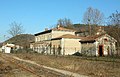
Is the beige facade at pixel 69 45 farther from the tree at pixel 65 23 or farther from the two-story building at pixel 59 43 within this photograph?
the tree at pixel 65 23

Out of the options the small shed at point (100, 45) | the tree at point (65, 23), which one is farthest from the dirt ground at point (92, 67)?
the tree at point (65, 23)

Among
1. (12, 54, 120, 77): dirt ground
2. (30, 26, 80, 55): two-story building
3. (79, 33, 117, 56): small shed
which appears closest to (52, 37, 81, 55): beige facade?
(30, 26, 80, 55): two-story building

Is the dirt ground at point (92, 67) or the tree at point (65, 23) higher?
the tree at point (65, 23)

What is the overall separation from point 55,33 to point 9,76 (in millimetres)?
62181

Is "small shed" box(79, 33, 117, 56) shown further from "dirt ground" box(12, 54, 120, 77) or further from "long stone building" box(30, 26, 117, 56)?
"dirt ground" box(12, 54, 120, 77)

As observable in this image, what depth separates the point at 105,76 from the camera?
17.4 metres

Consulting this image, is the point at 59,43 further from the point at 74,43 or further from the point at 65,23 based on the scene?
the point at 65,23

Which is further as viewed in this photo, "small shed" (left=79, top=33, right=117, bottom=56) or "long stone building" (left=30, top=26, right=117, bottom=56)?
"long stone building" (left=30, top=26, right=117, bottom=56)

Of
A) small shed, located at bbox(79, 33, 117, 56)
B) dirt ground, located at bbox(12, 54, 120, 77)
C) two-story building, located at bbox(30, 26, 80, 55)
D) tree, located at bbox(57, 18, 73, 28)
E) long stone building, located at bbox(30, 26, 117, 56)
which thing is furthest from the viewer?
tree, located at bbox(57, 18, 73, 28)

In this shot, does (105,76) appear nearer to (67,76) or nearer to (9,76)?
(67,76)

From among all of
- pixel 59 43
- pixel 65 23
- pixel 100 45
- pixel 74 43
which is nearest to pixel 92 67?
pixel 100 45

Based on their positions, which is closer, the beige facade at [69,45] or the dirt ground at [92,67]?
the dirt ground at [92,67]

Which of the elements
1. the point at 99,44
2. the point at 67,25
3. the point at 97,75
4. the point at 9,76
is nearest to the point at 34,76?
the point at 9,76

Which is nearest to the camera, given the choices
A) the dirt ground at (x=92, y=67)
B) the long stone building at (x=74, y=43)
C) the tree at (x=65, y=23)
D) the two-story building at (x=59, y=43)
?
the dirt ground at (x=92, y=67)
